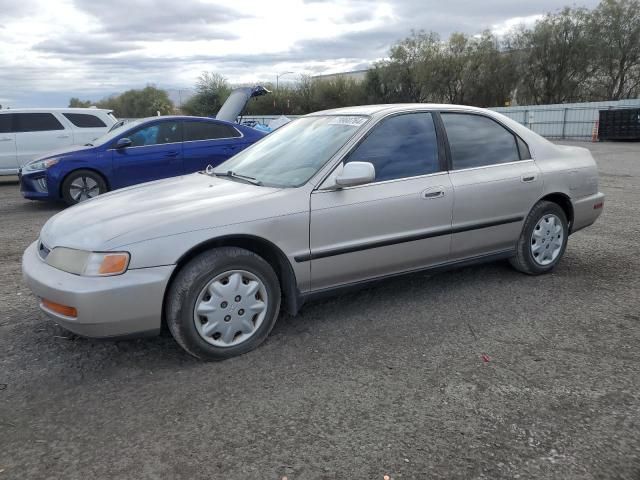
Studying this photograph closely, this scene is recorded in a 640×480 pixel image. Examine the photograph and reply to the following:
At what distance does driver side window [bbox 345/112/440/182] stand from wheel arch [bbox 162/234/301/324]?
2.67 ft

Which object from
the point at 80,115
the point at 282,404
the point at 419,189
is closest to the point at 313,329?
the point at 282,404

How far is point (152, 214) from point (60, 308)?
28.6 inches

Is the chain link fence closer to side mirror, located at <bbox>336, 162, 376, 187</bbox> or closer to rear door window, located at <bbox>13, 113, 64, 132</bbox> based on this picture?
rear door window, located at <bbox>13, 113, 64, 132</bbox>

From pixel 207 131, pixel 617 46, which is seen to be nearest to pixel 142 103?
pixel 617 46

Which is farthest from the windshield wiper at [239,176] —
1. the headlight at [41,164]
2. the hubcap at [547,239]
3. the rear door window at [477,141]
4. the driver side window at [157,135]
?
the headlight at [41,164]

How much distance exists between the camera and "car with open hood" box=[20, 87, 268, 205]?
8.45 metres

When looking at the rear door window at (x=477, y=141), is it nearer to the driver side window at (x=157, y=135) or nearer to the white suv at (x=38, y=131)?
the driver side window at (x=157, y=135)

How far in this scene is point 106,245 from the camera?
9.99 feet

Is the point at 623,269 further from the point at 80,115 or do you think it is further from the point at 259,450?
the point at 80,115

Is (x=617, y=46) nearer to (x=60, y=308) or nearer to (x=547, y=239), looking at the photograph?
(x=547, y=239)

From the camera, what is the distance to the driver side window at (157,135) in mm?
8625

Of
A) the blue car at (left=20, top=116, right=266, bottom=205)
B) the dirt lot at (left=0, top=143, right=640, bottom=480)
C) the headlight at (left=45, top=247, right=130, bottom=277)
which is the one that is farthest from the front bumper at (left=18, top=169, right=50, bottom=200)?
the headlight at (left=45, top=247, right=130, bottom=277)

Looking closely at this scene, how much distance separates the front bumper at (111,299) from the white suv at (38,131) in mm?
9267

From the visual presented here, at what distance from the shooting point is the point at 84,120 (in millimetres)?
12211
